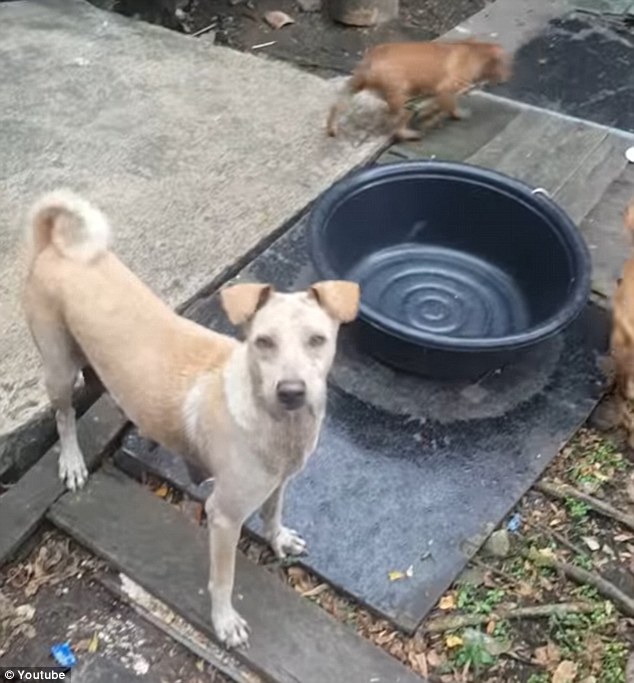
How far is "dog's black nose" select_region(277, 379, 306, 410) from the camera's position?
2.47m

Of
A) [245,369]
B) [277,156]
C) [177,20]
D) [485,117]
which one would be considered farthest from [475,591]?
[177,20]

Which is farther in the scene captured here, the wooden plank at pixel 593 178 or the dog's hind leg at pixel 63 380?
the wooden plank at pixel 593 178

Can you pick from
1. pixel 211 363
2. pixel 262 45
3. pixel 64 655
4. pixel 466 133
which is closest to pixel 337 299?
pixel 211 363

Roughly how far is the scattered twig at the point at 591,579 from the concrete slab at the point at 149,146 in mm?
1807

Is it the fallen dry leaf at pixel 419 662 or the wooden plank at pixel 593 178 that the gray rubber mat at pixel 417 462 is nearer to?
the fallen dry leaf at pixel 419 662

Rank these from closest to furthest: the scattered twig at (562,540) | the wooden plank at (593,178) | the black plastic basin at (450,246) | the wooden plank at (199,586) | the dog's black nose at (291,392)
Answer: the dog's black nose at (291,392)
the wooden plank at (199,586)
the scattered twig at (562,540)
the black plastic basin at (450,246)
the wooden plank at (593,178)

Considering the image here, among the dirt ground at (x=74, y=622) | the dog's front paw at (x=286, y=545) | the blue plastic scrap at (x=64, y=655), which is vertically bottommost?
the dirt ground at (x=74, y=622)

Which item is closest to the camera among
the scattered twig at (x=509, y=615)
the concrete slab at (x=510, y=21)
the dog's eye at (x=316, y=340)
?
the dog's eye at (x=316, y=340)

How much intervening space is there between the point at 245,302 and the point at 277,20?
4773 mm

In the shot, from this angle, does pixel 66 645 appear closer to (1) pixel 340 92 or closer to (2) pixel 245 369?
(2) pixel 245 369

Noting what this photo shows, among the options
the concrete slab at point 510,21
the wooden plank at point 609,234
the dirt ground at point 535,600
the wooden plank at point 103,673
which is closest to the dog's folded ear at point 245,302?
the dirt ground at point 535,600

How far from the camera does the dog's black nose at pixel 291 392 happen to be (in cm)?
247

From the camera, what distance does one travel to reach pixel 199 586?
330 centimetres

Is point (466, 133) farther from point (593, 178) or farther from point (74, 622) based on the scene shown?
point (74, 622)
